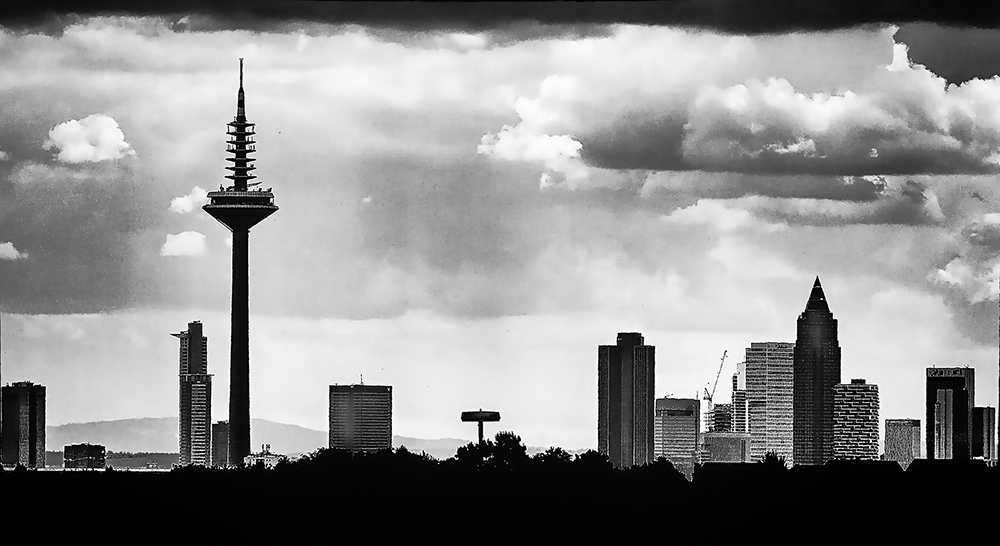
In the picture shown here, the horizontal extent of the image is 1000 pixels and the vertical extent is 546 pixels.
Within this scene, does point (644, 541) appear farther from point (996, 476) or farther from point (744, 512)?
point (996, 476)

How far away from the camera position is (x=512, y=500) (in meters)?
98.6

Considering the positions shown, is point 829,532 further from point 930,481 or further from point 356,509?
point 356,509

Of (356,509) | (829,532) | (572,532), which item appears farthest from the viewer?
(356,509)

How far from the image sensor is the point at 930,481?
9394cm

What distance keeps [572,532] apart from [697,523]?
20.2 feet

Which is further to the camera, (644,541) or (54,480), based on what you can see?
(54,480)

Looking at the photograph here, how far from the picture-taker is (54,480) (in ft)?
335

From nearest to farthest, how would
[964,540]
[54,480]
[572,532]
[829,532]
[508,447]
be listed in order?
[964,540], [829,532], [572,532], [54,480], [508,447]

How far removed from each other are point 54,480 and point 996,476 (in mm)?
49579

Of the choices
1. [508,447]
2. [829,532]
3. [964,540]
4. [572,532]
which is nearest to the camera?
[964,540]

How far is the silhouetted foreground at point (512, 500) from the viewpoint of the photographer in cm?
8400

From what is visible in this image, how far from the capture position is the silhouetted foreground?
84.0 meters

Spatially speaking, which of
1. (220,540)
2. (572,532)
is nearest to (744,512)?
(572,532)

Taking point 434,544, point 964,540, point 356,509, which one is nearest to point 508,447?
point 356,509
